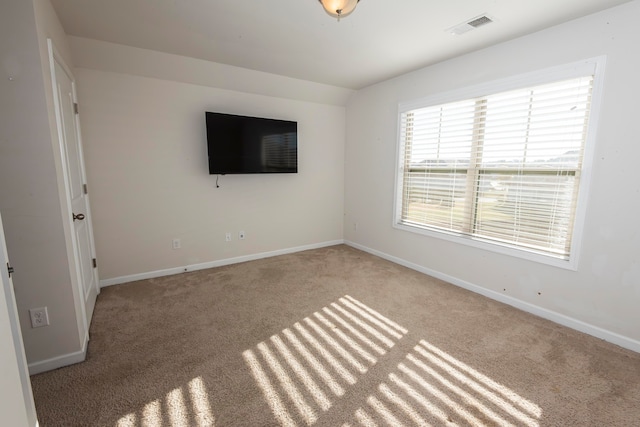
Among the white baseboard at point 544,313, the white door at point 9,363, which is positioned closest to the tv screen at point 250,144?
the white baseboard at point 544,313

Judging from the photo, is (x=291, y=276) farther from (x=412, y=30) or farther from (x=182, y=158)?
(x=412, y=30)

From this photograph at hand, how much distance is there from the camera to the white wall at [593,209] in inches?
83.9

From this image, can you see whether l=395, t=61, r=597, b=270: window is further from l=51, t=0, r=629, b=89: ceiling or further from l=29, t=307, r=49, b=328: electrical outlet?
l=29, t=307, r=49, b=328: electrical outlet

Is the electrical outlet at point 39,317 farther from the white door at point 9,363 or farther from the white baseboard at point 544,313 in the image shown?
the white baseboard at point 544,313

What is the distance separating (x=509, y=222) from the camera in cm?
289

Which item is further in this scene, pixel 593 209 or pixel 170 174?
pixel 170 174

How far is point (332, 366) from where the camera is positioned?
1.99 meters

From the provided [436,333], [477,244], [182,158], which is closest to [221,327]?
[436,333]

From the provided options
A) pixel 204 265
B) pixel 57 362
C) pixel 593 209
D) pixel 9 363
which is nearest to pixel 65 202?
pixel 57 362

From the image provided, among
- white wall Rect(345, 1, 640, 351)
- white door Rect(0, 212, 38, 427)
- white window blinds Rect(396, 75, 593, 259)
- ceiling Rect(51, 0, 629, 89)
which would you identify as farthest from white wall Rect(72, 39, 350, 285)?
white door Rect(0, 212, 38, 427)

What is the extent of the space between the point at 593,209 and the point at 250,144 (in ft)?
11.8

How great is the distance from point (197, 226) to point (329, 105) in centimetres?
272

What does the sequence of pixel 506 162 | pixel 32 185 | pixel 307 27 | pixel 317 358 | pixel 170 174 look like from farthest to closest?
pixel 170 174, pixel 506 162, pixel 307 27, pixel 317 358, pixel 32 185

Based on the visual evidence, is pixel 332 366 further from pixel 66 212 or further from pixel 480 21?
pixel 480 21
